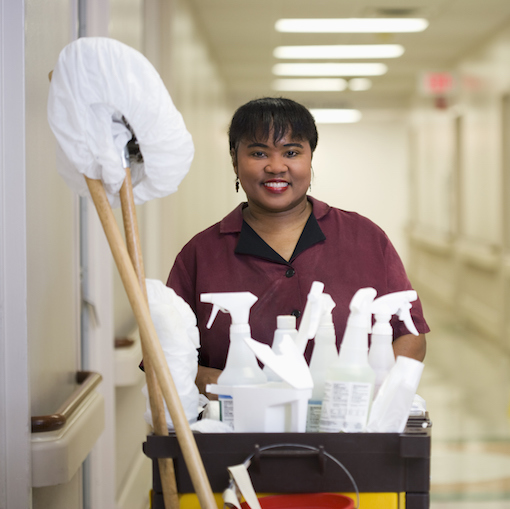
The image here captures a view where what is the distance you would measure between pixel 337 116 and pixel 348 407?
6360mm

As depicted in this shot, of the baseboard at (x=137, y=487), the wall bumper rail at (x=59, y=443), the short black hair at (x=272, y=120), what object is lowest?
the baseboard at (x=137, y=487)

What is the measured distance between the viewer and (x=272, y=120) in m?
1.33

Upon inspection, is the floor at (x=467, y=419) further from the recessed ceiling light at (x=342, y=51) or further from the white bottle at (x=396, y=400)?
the recessed ceiling light at (x=342, y=51)

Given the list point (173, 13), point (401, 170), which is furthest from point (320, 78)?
point (173, 13)

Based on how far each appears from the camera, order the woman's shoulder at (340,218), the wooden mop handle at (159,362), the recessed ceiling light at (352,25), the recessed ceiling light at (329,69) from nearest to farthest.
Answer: the wooden mop handle at (159,362)
the woman's shoulder at (340,218)
the recessed ceiling light at (352,25)
the recessed ceiling light at (329,69)

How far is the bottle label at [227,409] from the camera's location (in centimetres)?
86

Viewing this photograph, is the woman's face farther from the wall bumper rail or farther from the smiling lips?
the wall bumper rail

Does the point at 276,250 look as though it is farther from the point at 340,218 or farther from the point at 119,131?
the point at 119,131

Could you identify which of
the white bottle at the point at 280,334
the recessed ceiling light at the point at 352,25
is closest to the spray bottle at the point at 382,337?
the white bottle at the point at 280,334

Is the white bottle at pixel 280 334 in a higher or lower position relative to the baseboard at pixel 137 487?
higher

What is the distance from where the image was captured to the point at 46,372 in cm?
160

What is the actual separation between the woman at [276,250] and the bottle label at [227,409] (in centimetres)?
39

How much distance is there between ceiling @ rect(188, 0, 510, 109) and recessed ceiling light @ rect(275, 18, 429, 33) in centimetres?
9

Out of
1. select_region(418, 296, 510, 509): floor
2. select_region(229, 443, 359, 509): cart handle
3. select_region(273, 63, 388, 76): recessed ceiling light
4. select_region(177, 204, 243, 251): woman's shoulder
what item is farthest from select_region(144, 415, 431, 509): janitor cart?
select_region(273, 63, 388, 76): recessed ceiling light
